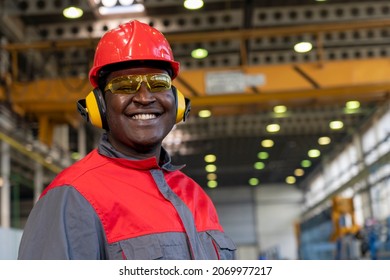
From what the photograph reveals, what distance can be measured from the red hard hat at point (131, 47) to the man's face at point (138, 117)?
1.6 inches

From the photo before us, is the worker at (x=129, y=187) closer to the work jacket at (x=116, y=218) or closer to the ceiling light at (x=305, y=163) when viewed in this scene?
the work jacket at (x=116, y=218)

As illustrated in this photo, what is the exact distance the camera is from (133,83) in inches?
73.0

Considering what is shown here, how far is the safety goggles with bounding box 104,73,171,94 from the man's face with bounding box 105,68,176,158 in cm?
1

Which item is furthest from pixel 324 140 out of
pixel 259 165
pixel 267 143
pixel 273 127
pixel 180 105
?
pixel 180 105

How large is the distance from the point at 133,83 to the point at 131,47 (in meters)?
0.11

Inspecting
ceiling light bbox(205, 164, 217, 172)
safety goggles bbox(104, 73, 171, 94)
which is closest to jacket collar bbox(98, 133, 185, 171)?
safety goggles bbox(104, 73, 171, 94)

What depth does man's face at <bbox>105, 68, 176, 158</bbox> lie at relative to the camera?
1.86 m

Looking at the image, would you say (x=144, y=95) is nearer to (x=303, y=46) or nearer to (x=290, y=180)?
(x=303, y=46)

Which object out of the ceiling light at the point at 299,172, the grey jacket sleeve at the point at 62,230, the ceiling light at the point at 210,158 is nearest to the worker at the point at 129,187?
the grey jacket sleeve at the point at 62,230

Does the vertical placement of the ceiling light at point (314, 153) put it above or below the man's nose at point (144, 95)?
above

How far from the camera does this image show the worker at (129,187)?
1602mm

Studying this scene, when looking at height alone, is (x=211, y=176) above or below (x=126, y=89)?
above

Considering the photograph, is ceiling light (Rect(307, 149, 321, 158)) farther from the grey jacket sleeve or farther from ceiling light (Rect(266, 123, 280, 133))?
the grey jacket sleeve

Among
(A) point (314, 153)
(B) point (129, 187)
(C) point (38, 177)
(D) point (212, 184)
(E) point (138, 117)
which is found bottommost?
(B) point (129, 187)
